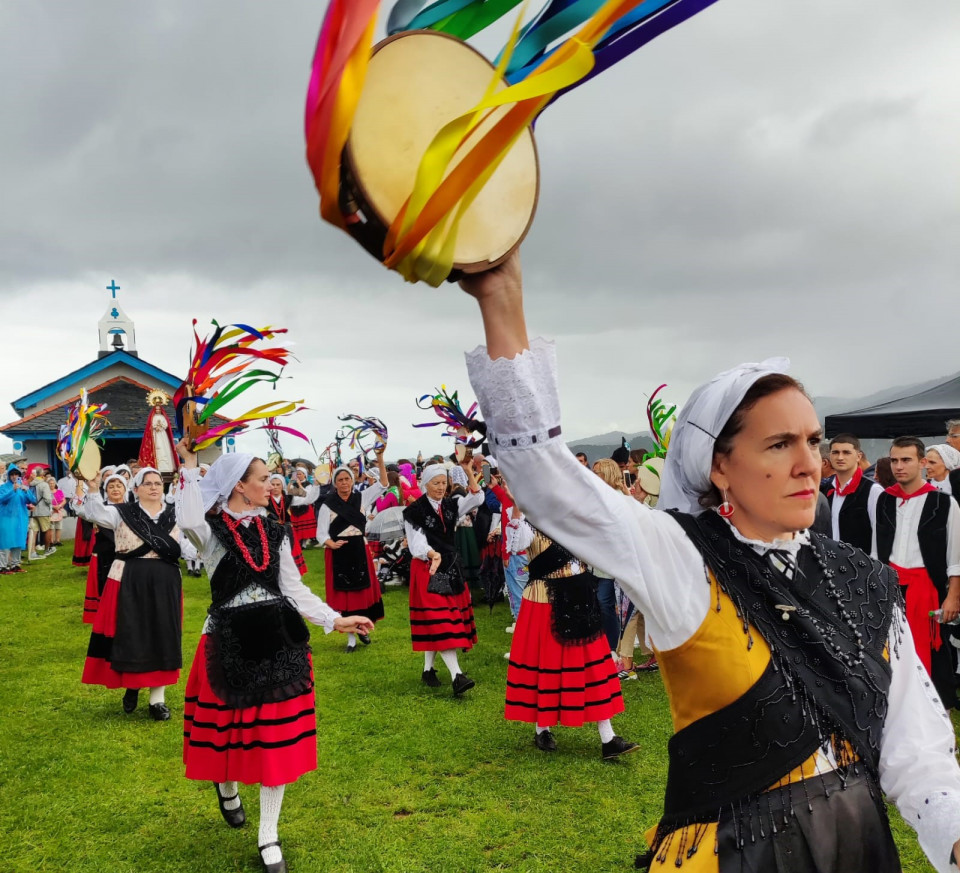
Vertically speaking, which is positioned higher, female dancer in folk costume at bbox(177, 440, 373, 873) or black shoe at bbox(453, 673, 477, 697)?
female dancer in folk costume at bbox(177, 440, 373, 873)

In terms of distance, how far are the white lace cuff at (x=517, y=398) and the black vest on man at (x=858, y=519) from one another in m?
5.92

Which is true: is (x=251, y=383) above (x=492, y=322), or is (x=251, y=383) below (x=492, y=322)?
above

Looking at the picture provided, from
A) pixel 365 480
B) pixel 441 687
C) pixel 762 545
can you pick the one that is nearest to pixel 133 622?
pixel 441 687

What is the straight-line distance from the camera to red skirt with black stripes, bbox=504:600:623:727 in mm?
5617

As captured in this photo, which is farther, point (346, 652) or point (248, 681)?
point (346, 652)

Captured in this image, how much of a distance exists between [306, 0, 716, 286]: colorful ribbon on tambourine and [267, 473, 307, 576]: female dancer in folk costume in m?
3.66

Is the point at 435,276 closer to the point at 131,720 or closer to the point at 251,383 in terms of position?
the point at 251,383

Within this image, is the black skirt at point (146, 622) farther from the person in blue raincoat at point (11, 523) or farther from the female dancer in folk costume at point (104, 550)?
the person in blue raincoat at point (11, 523)

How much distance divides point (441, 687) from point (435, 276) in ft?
22.9

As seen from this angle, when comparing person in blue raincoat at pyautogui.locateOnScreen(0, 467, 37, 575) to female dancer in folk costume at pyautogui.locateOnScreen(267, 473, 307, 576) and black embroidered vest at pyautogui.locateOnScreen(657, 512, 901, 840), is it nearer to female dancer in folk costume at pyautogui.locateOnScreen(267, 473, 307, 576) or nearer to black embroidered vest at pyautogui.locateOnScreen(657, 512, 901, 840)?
female dancer in folk costume at pyautogui.locateOnScreen(267, 473, 307, 576)

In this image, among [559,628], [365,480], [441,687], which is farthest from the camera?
[365,480]

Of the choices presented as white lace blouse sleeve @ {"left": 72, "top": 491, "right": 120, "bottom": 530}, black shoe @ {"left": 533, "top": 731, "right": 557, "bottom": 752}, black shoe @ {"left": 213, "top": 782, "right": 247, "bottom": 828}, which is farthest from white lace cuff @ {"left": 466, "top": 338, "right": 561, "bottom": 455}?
white lace blouse sleeve @ {"left": 72, "top": 491, "right": 120, "bottom": 530}

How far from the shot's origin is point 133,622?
273 inches

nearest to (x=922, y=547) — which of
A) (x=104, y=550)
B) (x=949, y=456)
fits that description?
(x=949, y=456)
